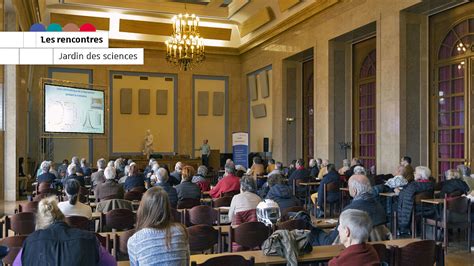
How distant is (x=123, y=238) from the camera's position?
433 centimetres

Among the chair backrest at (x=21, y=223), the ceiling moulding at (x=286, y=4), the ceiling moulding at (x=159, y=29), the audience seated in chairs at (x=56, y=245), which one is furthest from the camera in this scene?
the ceiling moulding at (x=159, y=29)

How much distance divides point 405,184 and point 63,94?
11.0 metres

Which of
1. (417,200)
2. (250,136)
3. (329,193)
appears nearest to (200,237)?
(417,200)

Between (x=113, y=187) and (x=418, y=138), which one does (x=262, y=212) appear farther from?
(x=418, y=138)

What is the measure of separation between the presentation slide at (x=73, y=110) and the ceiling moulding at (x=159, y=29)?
3.82 meters

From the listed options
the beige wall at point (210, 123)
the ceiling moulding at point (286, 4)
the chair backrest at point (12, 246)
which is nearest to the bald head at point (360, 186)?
the chair backrest at point (12, 246)

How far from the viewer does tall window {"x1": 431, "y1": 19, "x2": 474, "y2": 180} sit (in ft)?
36.8

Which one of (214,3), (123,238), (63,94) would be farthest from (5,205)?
Result: (214,3)

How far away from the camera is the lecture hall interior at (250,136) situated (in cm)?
386

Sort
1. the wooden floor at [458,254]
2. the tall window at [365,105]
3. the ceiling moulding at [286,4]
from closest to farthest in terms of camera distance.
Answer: the wooden floor at [458,254] < the tall window at [365,105] < the ceiling moulding at [286,4]

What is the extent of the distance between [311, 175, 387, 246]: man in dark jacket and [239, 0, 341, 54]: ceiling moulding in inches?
409

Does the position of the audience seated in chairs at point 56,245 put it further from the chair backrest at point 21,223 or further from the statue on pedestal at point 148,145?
the statue on pedestal at point 148,145

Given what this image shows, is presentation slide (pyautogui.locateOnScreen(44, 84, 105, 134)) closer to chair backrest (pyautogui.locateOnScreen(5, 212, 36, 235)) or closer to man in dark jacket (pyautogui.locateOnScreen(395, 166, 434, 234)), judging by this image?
chair backrest (pyautogui.locateOnScreen(5, 212, 36, 235))

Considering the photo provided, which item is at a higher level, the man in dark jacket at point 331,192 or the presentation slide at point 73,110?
the presentation slide at point 73,110
